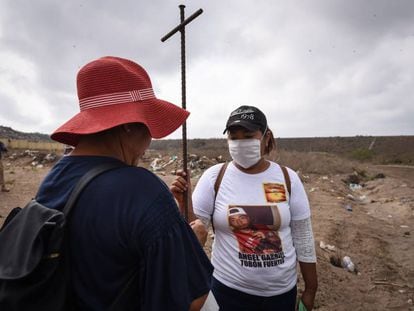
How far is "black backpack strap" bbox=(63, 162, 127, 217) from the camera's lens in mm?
915

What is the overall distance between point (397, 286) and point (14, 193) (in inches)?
402

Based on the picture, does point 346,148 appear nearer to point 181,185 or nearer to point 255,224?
point 255,224

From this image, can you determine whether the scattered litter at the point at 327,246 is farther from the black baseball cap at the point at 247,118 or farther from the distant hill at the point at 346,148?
the distant hill at the point at 346,148

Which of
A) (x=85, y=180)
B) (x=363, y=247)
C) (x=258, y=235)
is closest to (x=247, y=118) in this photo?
(x=258, y=235)

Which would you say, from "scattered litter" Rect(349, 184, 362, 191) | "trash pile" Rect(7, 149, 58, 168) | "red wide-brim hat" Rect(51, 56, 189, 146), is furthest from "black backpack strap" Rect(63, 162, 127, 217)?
"trash pile" Rect(7, 149, 58, 168)

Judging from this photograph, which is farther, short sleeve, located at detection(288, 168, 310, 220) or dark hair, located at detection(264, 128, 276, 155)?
dark hair, located at detection(264, 128, 276, 155)

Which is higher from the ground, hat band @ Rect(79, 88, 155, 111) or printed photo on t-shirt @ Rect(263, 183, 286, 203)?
hat band @ Rect(79, 88, 155, 111)

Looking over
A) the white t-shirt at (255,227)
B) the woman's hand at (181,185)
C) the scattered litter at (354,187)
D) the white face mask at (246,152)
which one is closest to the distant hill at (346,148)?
the scattered litter at (354,187)

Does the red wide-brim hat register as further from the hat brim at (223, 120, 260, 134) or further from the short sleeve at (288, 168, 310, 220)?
the short sleeve at (288, 168, 310, 220)

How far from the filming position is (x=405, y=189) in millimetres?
13805

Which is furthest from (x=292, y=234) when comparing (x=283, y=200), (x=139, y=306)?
(x=139, y=306)

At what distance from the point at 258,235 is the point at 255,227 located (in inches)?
2.0

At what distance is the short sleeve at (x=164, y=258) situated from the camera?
89 cm

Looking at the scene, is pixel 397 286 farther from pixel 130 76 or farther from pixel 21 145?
pixel 21 145
